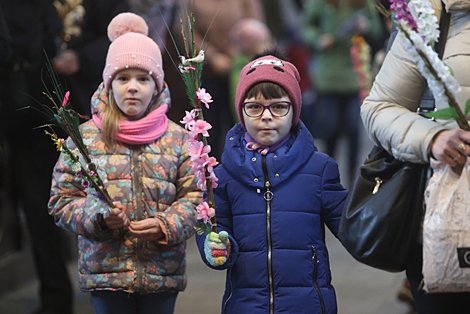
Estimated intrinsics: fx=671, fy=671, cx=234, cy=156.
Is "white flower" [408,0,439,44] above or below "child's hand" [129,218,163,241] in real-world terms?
above

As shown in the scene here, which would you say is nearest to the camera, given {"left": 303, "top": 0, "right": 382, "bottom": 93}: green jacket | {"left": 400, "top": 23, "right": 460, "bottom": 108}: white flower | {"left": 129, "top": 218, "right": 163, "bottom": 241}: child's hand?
{"left": 400, "top": 23, "right": 460, "bottom": 108}: white flower

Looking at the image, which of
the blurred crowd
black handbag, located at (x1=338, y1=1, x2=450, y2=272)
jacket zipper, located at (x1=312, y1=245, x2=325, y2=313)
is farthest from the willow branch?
jacket zipper, located at (x1=312, y1=245, x2=325, y2=313)

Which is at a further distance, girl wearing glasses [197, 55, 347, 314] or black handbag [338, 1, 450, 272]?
girl wearing glasses [197, 55, 347, 314]

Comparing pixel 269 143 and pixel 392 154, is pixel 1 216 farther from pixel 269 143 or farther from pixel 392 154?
pixel 392 154

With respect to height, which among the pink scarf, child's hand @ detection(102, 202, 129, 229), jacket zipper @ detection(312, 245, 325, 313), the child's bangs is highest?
the child's bangs

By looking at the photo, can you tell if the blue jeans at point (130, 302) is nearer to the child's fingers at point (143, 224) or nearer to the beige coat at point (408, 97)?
the child's fingers at point (143, 224)

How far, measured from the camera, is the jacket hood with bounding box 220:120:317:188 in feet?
9.00

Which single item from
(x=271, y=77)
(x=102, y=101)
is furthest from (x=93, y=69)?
(x=271, y=77)

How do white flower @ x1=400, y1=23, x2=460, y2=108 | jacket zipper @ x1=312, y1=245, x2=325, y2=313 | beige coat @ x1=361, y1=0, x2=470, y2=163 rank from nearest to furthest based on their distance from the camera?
white flower @ x1=400, y1=23, x2=460, y2=108 → beige coat @ x1=361, y1=0, x2=470, y2=163 → jacket zipper @ x1=312, y1=245, x2=325, y2=313

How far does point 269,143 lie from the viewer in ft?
9.12

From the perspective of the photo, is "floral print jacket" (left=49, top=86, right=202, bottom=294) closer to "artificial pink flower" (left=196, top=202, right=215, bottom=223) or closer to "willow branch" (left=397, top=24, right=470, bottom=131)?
"artificial pink flower" (left=196, top=202, right=215, bottom=223)

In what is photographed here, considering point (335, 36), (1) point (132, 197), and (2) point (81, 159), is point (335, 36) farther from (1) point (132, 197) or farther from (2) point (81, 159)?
(2) point (81, 159)

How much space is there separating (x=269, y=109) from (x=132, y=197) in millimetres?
759

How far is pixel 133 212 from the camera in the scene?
301 centimetres
